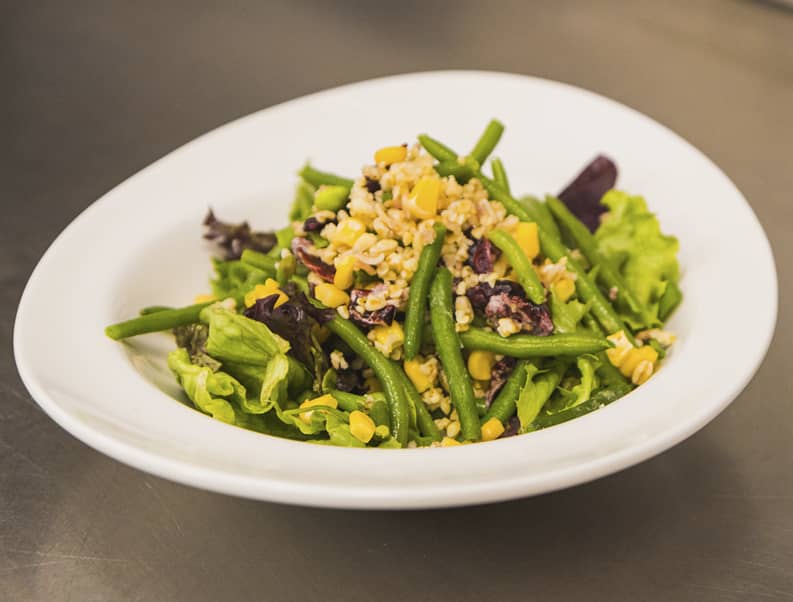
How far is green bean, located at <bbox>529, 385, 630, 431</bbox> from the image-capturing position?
2799mm

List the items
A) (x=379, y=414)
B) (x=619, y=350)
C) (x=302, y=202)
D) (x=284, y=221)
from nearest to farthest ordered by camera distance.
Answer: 1. (x=379, y=414)
2. (x=619, y=350)
3. (x=302, y=202)
4. (x=284, y=221)

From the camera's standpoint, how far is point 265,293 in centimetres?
307

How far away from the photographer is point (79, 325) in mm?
2994

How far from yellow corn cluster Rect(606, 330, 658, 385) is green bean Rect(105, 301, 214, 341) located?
1388mm

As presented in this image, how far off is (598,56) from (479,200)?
3.29 metres

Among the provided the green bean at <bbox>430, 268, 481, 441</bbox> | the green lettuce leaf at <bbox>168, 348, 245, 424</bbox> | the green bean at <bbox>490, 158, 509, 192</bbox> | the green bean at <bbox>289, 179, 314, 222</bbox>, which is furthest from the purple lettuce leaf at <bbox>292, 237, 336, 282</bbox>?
the green bean at <bbox>490, 158, 509, 192</bbox>

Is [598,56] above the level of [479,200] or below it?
above

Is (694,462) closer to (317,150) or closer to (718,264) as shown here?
(718,264)

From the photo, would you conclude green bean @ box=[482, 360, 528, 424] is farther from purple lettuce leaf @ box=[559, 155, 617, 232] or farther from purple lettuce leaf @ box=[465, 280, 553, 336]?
purple lettuce leaf @ box=[559, 155, 617, 232]

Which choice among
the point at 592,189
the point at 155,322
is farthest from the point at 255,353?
the point at 592,189

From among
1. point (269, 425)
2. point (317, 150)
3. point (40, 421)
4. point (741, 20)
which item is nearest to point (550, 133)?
point (317, 150)

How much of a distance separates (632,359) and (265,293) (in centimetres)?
120

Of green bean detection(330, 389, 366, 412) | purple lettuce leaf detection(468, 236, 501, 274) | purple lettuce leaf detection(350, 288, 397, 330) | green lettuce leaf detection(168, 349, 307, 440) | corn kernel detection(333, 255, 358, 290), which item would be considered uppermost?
purple lettuce leaf detection(468, 236, 501, 274)

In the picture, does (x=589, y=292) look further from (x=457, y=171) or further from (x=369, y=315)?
(x=369, y=315)
